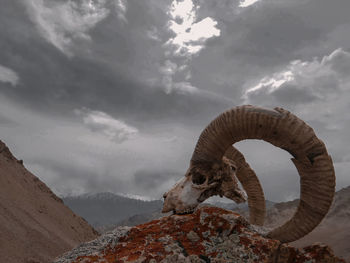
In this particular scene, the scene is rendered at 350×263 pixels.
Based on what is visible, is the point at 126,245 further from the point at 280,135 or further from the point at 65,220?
the point at 65,220

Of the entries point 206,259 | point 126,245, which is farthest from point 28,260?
point 206,259

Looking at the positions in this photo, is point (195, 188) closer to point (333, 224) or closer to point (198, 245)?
point (198, 245)

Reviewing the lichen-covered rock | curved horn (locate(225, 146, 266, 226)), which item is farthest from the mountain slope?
the lichen-covered rock

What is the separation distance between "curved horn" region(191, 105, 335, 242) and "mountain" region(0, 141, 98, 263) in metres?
18.9

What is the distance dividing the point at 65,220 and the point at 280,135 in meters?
37.7

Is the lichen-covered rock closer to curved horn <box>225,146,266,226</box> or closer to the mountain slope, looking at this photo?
curved horn <box>225,146,266,226</box>

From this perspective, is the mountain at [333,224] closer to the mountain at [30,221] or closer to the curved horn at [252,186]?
the curved horn at [252,186]

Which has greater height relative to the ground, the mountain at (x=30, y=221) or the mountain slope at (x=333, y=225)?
the mountain slope at (x=333, y=225)

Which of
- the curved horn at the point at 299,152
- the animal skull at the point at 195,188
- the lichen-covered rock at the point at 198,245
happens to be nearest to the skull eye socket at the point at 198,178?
the animal skull at the point at 195,188

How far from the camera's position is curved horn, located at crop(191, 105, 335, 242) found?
17.3 feet

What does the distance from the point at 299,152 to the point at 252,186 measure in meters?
5.60

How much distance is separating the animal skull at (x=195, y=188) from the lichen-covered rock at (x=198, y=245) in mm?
492

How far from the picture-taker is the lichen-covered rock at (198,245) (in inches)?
192

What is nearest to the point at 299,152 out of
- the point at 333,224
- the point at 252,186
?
the point at 252,186
